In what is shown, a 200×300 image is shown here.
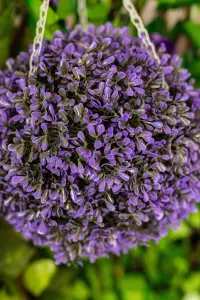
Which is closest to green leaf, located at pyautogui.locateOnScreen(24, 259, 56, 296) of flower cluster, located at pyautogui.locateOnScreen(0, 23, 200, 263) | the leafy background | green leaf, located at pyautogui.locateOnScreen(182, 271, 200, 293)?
the leafy background

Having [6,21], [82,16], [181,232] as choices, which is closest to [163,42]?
[82,16]

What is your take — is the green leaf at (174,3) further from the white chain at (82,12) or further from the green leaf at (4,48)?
the green leaf at (4,48)

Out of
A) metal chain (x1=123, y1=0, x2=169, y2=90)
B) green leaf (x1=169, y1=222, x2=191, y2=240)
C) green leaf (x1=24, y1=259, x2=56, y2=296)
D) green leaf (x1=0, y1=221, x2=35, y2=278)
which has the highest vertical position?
metal chain (x1=123, y1=0, x2=169, y2=90)

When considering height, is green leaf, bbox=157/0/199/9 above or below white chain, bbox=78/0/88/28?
below

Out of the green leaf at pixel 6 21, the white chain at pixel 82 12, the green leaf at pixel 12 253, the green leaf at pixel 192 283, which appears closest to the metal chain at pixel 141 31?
the white chain at pixel 82 12

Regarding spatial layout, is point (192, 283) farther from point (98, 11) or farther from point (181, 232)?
point (98, 11)

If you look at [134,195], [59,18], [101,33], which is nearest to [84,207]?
[134,195]

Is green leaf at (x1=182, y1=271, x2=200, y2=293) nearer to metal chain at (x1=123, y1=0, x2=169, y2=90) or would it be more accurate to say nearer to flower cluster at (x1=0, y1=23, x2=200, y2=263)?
flower cluster at (x1=0, y1=23, x2=200, y2=263)

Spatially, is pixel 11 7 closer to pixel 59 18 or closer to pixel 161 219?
pixel 59 18
